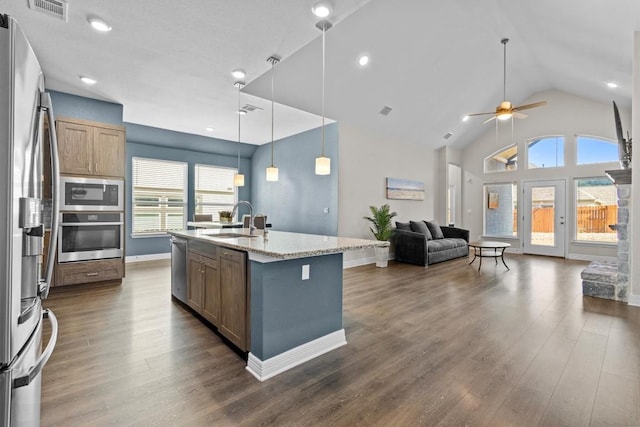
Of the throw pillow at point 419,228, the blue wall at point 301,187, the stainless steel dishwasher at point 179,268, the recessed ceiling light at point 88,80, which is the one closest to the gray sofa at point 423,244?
the throw pillow at point 419,228

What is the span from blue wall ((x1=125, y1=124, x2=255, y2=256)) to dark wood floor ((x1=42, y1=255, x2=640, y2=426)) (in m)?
3.01

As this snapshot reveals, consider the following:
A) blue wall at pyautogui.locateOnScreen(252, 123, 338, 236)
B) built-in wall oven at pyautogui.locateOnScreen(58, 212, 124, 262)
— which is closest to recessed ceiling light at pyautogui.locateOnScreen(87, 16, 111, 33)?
built-in wall oven at pyautogui.locateOnScreen(58, 212, 124, 262)

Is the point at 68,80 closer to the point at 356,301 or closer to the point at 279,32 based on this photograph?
the point at 279,32

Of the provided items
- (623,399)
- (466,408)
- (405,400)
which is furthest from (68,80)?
(623,399)

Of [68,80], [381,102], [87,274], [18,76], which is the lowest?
[87,274]

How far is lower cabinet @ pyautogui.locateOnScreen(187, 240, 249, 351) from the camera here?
2.42 metres

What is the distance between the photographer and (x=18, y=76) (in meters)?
1.04

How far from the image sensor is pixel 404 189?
7520 millimetres

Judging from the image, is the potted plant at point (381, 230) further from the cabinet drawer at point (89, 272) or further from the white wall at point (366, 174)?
the cabinet drawer at point (89, 272)

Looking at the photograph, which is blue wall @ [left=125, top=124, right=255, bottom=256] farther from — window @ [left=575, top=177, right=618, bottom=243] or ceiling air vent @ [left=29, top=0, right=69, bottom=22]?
window @ [left=575, top=177, right=618, bottom=243]

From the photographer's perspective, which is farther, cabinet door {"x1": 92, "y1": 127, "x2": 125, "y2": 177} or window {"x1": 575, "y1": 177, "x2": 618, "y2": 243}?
window {"x1": 575, "y1": 177, "x2": 618, "y2": 243}

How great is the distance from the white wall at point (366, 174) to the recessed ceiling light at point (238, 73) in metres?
2.41

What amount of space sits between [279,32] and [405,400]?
11.5 feet

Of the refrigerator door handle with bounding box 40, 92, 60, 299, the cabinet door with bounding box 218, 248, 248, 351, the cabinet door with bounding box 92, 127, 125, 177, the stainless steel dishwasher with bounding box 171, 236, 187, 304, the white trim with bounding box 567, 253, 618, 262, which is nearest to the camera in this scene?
the refrigerator door handle with bounding box 40, 92, 60, 299
